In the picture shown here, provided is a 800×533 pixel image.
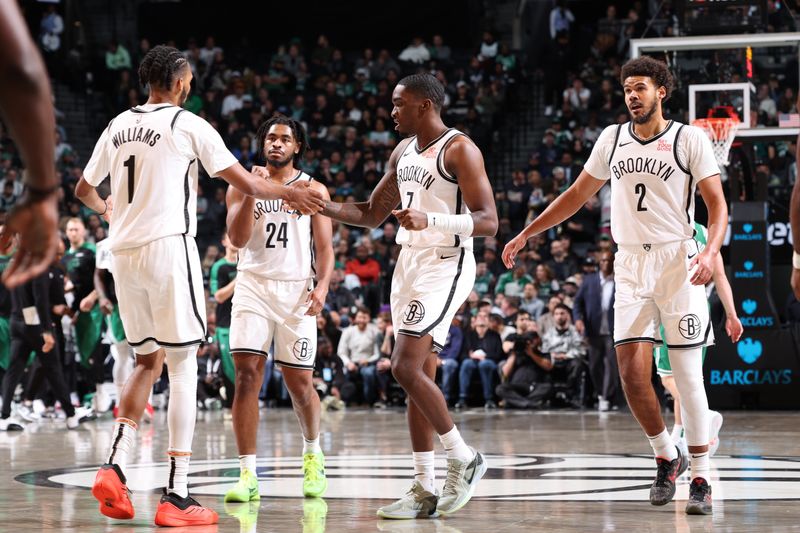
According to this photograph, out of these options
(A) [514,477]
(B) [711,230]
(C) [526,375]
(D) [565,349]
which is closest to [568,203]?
(B) [711,230]

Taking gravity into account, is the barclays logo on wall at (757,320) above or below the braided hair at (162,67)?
below

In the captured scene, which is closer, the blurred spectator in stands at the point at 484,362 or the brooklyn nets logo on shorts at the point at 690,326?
the brooklyn nets logo on shorts at the point at 690,326

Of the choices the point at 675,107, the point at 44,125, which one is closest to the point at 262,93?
the point at 675,107

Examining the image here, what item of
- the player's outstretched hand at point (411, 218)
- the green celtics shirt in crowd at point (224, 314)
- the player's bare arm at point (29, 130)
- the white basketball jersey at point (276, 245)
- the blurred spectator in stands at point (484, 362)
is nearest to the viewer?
the player's bare arm at point (29, 130)

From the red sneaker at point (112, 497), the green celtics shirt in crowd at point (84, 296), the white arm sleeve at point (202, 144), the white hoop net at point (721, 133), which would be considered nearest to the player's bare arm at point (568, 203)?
the white arm sleeve at point (202, 144)

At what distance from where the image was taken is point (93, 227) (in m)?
17.7

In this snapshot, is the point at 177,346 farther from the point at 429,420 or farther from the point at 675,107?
the point at 675,107

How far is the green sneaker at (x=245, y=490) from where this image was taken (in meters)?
6.01

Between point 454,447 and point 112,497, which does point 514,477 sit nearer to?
point 454,447

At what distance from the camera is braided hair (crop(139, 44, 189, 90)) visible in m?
5.59

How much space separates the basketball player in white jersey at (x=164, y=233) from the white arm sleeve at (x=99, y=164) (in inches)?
0.8

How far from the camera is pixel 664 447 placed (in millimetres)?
5973

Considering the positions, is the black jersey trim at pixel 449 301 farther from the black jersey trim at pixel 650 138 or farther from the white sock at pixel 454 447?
the black jersey trim at pixel 650 138

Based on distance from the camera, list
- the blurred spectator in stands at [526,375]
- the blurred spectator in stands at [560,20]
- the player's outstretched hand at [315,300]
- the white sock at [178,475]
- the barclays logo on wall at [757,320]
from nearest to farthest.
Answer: the white sock at [178,475] → the player's outstretched hand at [315,300] → the barclays logo on wall at [757,320] → the blurred spectator in stands at [526,375] → the blurred spectator in stands at [560,20]
